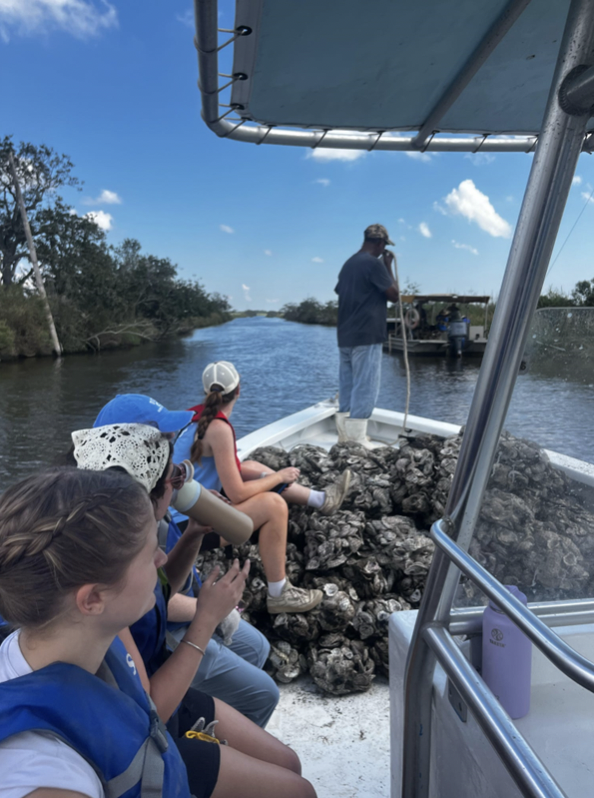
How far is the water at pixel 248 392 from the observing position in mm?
831

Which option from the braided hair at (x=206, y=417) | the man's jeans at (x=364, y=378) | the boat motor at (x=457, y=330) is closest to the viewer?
the braided hair at (x=206, y=417)

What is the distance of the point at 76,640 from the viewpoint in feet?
2.50

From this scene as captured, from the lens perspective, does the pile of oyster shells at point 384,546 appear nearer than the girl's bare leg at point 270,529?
Yes

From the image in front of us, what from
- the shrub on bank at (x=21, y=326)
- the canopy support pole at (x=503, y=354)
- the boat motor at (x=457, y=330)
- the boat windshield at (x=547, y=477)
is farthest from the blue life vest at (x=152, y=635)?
the shrub on bank at (x=21, y=326)

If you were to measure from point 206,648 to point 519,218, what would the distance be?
4.12 feet

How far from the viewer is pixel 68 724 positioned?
687 millimetres

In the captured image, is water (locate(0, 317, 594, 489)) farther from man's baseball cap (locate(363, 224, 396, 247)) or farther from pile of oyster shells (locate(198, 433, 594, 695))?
man's baseball cap (locate(363, 224, 396, 247))

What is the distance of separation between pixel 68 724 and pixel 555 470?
78 cm

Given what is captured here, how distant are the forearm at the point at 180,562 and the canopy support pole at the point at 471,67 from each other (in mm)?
1261

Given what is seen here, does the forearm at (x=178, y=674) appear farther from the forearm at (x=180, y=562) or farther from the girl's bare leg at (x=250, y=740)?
the forearm at (x=180, y=562)

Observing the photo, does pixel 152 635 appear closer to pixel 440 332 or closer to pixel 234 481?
pixel 234 481

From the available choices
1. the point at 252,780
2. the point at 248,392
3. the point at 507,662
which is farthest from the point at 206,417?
the point at 248,392

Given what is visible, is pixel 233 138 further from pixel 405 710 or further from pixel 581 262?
pixel 405 710

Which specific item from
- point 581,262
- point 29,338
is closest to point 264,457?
point 581,262
